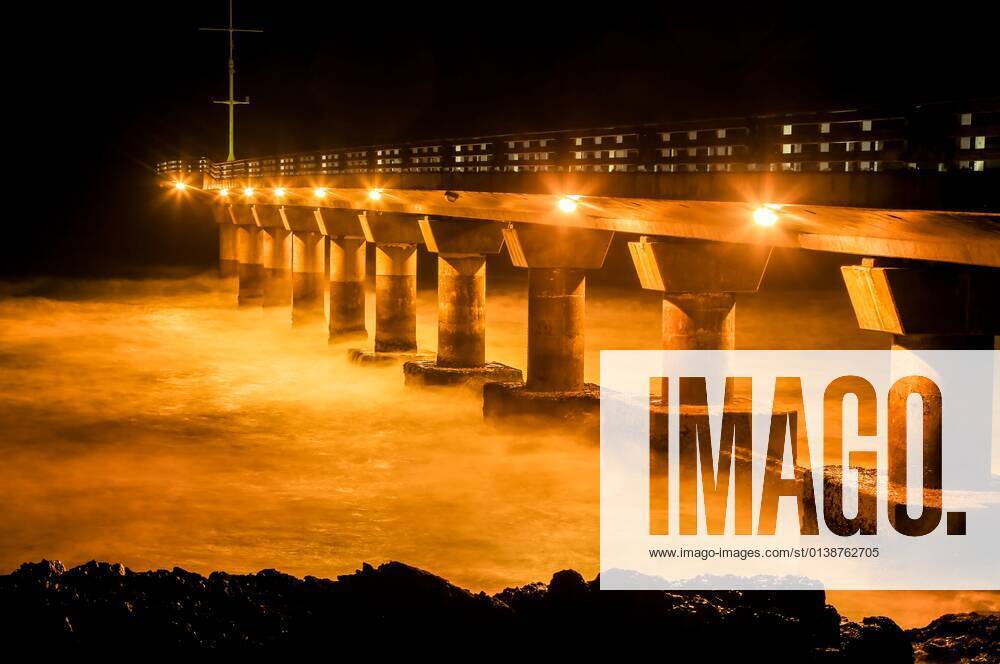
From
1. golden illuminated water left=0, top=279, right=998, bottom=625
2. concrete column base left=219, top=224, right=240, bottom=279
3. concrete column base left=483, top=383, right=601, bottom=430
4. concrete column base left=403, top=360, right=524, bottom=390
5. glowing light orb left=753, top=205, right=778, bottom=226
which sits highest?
concrete column base left=219, top=224, right=240, bottom=279

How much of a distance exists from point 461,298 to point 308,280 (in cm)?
1480

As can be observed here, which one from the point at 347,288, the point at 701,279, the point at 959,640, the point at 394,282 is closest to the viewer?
the point at 959,640

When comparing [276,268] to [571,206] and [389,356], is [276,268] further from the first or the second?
[571,206]

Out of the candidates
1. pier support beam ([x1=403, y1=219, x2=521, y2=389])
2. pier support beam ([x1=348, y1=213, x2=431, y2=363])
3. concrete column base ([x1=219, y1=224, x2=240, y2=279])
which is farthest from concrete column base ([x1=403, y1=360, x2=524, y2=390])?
concrete column base ([x1=219, y1=224, x2=240, y2=279])

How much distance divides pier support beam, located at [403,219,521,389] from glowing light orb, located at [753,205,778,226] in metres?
11.2

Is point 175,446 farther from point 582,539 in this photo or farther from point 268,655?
point 268,655

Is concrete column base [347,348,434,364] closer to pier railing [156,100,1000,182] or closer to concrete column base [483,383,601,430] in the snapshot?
pier railing [156,100,1000,182]

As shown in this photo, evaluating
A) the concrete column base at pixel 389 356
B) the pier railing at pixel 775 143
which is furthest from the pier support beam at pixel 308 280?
the pier railing at pixel 775 143

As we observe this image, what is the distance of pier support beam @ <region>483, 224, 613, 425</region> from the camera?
22.0 meters

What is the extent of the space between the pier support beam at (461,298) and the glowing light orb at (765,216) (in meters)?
11.2

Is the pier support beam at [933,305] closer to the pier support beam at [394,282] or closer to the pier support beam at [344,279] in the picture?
the pier support beam at [394,282]

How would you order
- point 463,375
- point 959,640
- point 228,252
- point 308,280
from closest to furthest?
point 959,640
point 463,375
point 308,280
point 228,252

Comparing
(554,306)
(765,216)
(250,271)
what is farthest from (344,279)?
(765,216)

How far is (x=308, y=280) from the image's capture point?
39.8 metres
